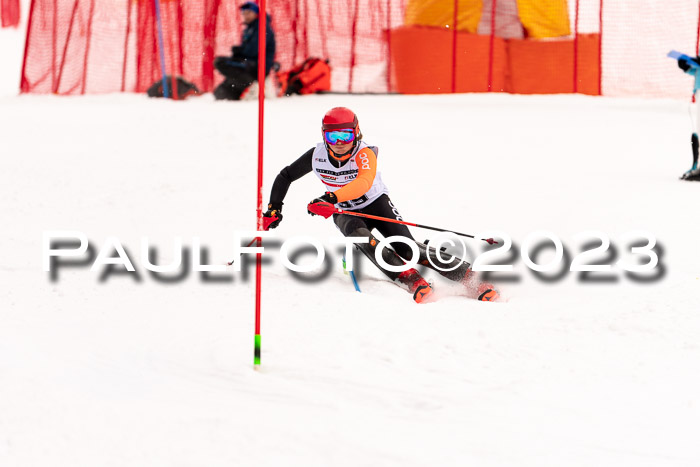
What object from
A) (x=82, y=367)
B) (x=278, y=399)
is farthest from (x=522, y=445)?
(x=82, y=367)

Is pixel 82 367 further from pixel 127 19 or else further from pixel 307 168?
pixel 127 19

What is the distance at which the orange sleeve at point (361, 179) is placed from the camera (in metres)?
5.56

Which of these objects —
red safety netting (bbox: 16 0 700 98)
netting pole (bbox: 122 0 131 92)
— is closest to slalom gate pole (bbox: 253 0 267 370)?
red safety netting (bbox: 16 0 700 98)

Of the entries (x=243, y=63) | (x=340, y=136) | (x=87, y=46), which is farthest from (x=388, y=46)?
(x=340, y=136)

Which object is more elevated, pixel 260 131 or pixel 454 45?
pixel 454 45

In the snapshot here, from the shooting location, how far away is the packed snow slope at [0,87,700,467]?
3.14 m

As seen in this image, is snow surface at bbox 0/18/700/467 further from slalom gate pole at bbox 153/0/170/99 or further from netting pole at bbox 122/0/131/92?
netting pole at bbox 122/0/131/92

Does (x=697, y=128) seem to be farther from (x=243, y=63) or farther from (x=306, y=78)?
(x=243, y=63)

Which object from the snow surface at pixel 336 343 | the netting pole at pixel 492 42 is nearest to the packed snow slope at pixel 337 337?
the snow surface at pixel 336 343

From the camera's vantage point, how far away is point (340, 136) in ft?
18.4

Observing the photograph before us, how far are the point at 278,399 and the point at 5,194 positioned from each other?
20.2 ft

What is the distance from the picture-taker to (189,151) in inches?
403

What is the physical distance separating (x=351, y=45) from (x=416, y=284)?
398 inches

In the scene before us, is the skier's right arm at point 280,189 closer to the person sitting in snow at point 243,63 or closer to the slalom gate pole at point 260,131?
the slalom gate pole at point 260,131
